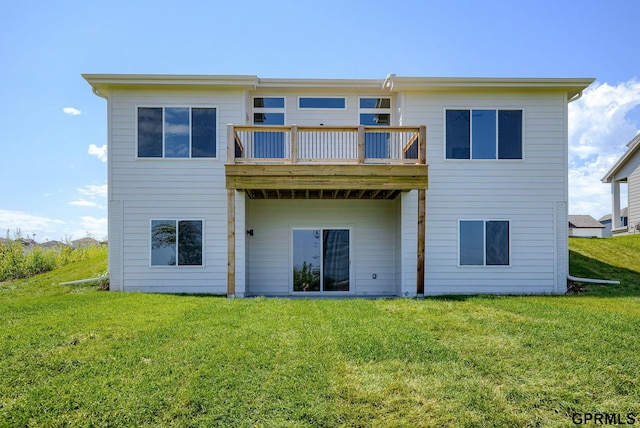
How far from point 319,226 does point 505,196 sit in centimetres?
506

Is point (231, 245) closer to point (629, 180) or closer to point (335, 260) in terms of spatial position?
point (335, 260)

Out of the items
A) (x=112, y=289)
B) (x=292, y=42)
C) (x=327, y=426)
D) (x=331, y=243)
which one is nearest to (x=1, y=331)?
(x=112, y=289)

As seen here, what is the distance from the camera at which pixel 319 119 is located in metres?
11.2

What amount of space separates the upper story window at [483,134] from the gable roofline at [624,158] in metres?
11.6

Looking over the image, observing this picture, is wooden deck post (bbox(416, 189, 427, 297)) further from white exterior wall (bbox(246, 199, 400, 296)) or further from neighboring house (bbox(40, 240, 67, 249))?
neighboring house (bbox(40, 240, 67, 249))

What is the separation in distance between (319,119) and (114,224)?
625cm

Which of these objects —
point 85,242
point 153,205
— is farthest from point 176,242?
point 85,242

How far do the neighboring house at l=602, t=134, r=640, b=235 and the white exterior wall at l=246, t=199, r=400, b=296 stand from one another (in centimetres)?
1430

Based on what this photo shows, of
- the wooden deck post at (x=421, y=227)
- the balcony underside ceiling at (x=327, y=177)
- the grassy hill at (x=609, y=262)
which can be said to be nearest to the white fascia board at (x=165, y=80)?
the balcony underside ceiling at (x=327, y=177)

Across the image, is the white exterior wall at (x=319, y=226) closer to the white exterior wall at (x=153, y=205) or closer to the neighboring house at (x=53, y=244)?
the white exterior wall at (x=153, y=205)

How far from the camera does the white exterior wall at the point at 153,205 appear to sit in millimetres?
9961

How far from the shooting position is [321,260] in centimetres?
1086

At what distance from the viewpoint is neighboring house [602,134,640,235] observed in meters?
17.8

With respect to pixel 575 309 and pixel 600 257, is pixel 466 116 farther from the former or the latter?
pixel 600 257
